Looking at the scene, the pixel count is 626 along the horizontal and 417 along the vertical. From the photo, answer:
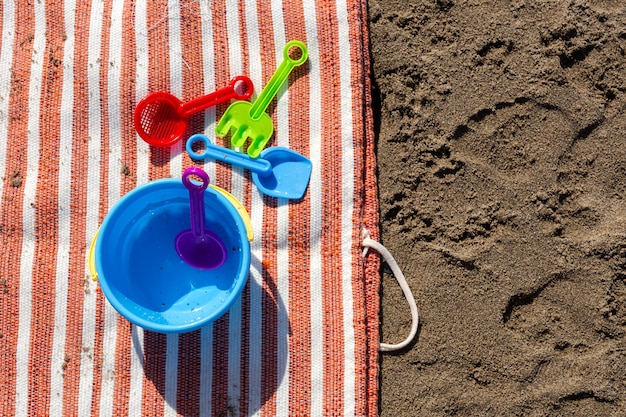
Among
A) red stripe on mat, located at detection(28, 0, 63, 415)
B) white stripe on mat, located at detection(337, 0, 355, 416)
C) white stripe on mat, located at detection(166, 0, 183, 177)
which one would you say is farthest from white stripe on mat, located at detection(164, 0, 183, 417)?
white stripe on mat, located at detection(337, 0, 355, 416)

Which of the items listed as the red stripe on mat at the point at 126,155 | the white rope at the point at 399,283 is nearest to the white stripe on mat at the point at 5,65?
the red stripe on mat at the point at 126,155

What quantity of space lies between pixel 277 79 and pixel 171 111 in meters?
0.22

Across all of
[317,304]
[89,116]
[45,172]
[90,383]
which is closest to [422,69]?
[317,304]

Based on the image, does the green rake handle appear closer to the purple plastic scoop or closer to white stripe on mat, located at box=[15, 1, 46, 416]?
the purple plastic scoop

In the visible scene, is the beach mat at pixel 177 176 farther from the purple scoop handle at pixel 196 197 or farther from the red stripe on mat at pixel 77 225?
the purple scoop handle at pixel 196 197

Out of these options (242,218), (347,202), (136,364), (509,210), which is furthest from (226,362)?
(509,210)

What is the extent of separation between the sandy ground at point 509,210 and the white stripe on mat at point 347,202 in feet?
0.26

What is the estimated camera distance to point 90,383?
124 cm

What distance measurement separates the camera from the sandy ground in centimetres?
129

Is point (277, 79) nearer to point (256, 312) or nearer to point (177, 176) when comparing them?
point (177, 176)

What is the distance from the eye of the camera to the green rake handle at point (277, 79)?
→ 4.20 ft

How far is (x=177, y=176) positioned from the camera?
4.18ft

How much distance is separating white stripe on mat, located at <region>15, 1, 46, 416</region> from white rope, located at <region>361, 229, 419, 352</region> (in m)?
0.64

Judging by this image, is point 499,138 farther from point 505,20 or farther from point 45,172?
point 45,172
